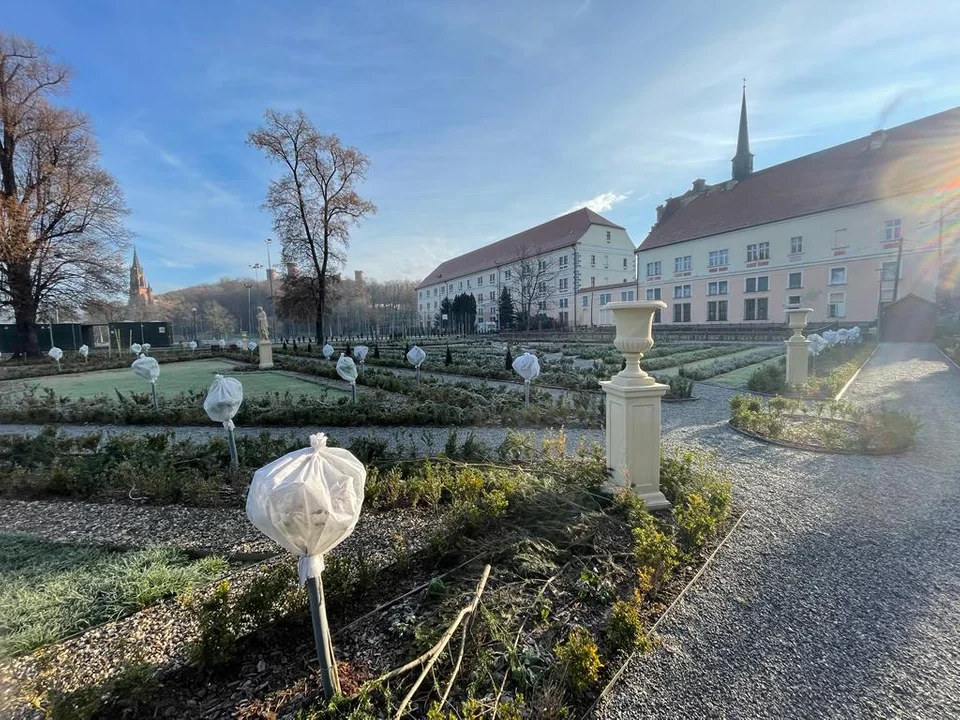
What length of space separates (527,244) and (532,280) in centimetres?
1092

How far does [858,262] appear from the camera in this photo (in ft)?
97.9

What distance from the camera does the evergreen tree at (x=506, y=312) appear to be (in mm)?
53094

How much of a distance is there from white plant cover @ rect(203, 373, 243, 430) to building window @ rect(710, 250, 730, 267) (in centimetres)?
4281

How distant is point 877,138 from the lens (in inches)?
1286

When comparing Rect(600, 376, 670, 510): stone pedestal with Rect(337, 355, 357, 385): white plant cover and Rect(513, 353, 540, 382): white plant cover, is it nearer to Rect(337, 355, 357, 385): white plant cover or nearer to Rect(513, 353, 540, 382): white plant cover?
Rect(513, 353, 540, 382): white plant cover

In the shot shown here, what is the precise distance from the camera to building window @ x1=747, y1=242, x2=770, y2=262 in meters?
35.2

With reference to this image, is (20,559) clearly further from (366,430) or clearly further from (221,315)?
(221,315)

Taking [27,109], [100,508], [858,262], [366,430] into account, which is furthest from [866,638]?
[858,262]

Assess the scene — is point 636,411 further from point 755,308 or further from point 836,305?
point 755,308

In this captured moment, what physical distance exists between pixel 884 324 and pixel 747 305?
11.9 meters

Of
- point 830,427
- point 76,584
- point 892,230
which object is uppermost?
point 892,230

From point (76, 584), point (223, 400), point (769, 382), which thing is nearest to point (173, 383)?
point (223, 400)

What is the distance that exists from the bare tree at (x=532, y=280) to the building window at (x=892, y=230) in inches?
1128

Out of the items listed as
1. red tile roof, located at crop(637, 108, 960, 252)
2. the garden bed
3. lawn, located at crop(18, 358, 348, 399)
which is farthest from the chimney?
lawn, located at crop(18, 358, 348, 399)
